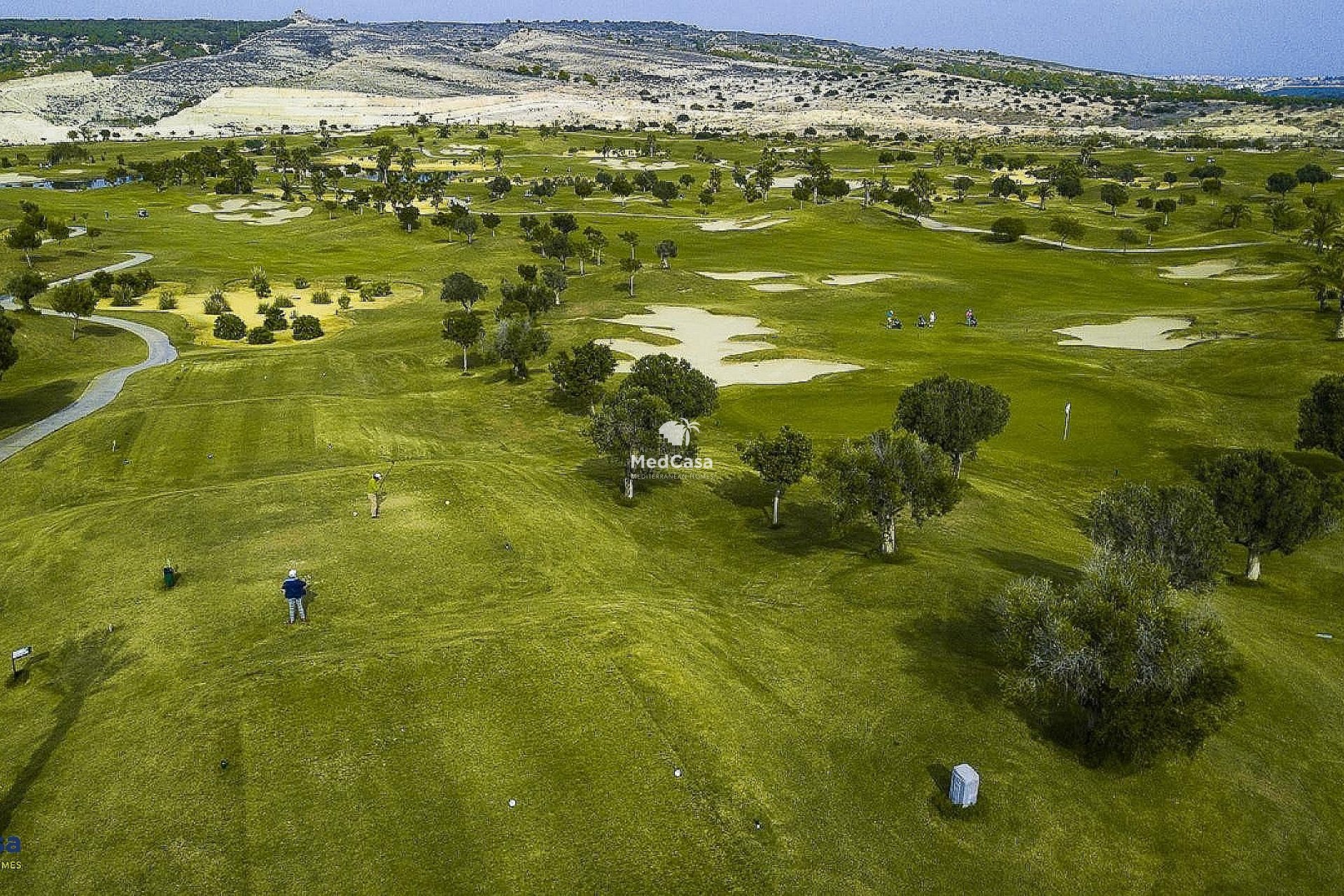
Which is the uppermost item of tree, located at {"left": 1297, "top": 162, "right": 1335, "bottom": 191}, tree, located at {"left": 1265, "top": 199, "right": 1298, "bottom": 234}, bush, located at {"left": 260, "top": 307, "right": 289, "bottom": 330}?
tree, located at {"left": 1297, "top": 162, "right": 1335, "bottom": 191}

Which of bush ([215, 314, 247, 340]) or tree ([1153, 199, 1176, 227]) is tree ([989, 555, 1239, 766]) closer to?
bush ([215, 314, 247, 340])

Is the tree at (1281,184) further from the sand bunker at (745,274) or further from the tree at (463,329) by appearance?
the tree at (463,329)

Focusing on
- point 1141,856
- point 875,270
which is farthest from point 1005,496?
point 875,270

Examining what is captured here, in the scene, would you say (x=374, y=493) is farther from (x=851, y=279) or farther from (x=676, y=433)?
(x=851, y=279)

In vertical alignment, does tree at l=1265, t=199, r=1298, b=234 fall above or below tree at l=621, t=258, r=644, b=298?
above

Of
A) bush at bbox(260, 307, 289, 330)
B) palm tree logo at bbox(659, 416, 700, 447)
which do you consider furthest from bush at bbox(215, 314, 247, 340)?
palm tree logo at bbox(659, 416, 700, 447)

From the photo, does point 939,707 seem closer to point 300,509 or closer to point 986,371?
point 300,509

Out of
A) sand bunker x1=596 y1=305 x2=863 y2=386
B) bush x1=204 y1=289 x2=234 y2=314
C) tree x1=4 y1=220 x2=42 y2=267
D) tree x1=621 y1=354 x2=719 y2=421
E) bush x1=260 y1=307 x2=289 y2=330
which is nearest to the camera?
tree x1=621 y1=354 x2=719 y2=421

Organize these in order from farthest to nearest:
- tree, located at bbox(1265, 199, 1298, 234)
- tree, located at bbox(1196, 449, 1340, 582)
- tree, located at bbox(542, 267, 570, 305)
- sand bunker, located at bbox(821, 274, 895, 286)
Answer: tree, located at bbox(1265, 199, 1298, 234)
sand bunker, located at bbox(821, 274, 895, 286)
tree, located at bbox(542, 267, 570, 305)
tree, located at bbox(1196, 449, 1340, 582)
